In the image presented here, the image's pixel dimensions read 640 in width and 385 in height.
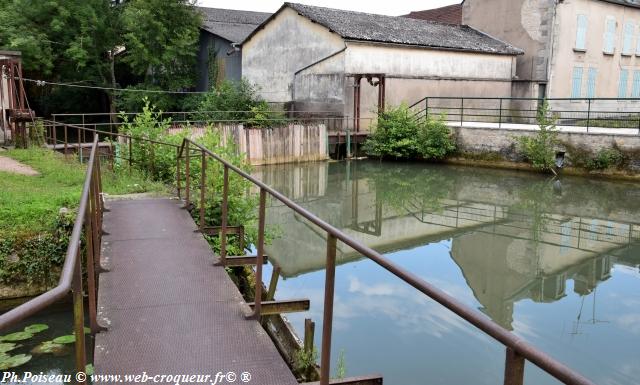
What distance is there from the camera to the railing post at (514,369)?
164cm

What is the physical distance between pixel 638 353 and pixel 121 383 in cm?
516

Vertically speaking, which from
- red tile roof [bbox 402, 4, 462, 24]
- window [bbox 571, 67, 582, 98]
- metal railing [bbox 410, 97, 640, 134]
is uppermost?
red tile roof [bbox 402, 4, 462, 24]

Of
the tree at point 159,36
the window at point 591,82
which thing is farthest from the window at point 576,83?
the tree at point 159,36

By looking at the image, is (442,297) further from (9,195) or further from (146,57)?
A: (146,57)

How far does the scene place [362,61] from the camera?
2191 centimetres

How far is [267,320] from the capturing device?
566cm

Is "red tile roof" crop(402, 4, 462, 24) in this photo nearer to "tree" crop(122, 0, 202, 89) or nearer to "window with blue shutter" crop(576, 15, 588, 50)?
"window with blue shutter" crop(576, 15, 588, 50)

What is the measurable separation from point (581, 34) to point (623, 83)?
5.04m

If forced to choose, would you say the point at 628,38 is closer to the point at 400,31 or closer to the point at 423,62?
the point at 423,62

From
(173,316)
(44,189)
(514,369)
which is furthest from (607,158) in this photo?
(514,369)

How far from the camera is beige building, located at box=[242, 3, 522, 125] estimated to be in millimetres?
21891

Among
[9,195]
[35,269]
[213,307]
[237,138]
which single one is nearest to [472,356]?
[213,307]

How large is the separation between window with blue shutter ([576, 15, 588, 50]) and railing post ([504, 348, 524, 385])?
27.4 meters

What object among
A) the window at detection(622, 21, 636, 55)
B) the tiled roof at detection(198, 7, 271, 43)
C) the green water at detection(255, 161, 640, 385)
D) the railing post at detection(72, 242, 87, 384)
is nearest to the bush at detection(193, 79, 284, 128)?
the green water at detection(255, 161, 640, 385)
